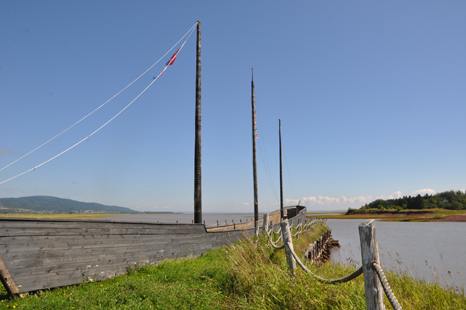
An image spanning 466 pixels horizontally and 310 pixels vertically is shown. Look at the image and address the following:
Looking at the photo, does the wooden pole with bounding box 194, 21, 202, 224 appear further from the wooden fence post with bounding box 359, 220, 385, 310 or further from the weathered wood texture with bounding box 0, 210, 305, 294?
the wooden fence post with bounding box 359, 220, 385, 310

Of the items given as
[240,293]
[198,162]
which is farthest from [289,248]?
[198,162]

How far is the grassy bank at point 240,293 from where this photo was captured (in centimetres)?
447

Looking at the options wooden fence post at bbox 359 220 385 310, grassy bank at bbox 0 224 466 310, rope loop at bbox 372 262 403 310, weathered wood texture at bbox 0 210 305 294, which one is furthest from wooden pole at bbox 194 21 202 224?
rope loop at bbox 372 262 403 310

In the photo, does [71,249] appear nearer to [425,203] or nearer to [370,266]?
[370,266]

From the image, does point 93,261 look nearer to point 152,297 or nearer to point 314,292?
point 152,297

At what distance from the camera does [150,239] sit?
999cm

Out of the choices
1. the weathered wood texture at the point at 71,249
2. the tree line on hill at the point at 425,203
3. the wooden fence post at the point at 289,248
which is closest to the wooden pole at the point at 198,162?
the weathered wood texture at the point at 71,249

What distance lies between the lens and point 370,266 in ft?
Result: 9.80

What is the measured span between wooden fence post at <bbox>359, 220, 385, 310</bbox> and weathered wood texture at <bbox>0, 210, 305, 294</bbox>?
24.7 ft

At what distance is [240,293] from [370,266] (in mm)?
4060

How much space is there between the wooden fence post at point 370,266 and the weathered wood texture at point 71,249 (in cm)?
752

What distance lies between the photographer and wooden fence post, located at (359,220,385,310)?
117 inches

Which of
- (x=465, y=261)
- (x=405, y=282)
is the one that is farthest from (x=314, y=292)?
(x=465, y=261)

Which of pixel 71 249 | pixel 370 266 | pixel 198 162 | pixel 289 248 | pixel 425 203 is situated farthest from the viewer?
pixel 425 203
